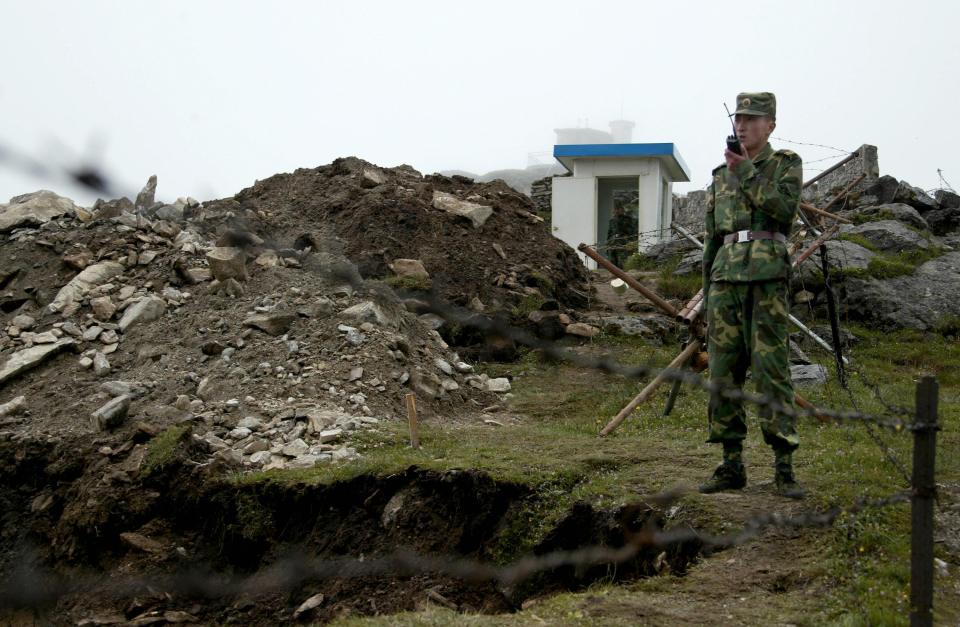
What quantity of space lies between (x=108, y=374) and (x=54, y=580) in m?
2.98

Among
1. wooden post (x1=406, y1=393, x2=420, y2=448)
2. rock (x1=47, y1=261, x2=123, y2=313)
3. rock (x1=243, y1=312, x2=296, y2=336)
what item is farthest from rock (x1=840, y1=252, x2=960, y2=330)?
rock (x1=47, y1=261, x2=123, y2=313)

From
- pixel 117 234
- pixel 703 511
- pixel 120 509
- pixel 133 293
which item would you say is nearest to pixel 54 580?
pixel 120 509

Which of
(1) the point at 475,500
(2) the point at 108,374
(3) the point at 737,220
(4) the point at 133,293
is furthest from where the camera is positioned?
(4) the point at 133,293

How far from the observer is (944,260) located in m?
16.0

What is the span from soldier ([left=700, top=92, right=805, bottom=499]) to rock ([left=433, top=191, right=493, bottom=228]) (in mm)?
10165

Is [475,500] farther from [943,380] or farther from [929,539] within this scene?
[943,380]

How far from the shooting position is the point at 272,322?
34.4ft

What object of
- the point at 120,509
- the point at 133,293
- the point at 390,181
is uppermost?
the point at 390,181

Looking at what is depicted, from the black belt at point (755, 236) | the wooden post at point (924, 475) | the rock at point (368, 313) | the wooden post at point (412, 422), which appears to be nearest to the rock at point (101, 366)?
the rock at point (368, 313)

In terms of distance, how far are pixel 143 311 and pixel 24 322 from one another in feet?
4.83

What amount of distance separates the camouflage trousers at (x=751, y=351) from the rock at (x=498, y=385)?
5.39 m

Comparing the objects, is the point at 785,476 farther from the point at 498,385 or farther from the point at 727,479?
the point at 498,385

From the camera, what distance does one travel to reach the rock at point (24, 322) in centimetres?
1105

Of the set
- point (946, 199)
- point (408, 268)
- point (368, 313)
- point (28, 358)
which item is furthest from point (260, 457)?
point (946, 199)
